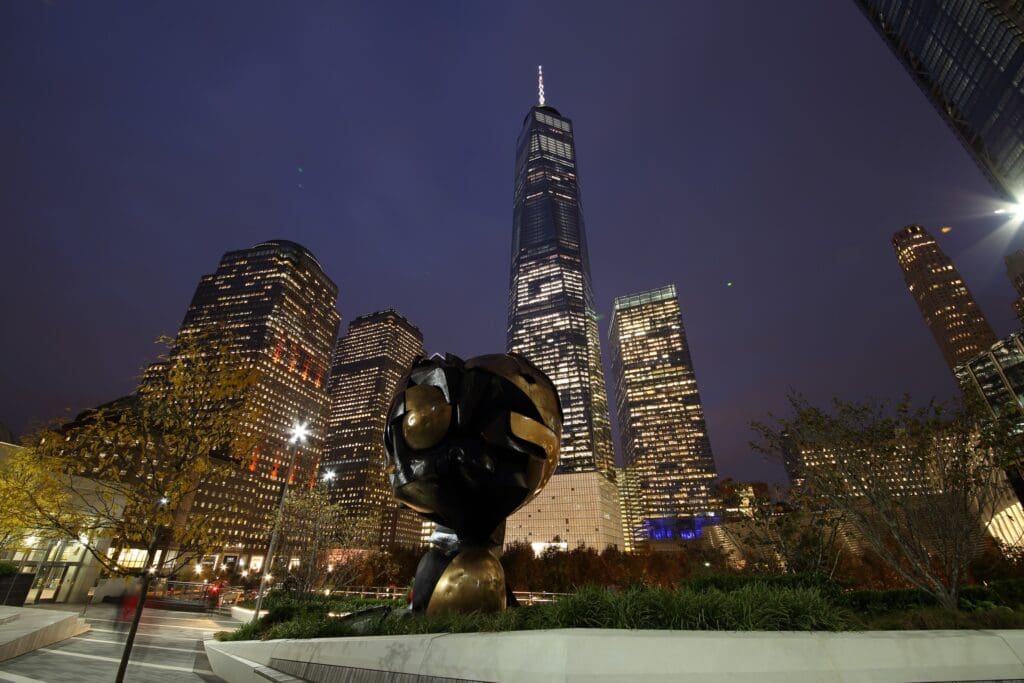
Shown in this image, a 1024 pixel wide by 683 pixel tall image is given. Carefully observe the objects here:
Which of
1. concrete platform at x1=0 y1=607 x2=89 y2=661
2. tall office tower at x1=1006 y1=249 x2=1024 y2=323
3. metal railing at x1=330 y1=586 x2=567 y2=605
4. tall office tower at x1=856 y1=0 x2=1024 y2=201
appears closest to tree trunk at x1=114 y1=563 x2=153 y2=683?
concrete platform at x1=0 y1=607 x2=89 y2=661

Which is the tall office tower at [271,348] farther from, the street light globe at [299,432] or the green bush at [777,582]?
the green bush at [777,582]

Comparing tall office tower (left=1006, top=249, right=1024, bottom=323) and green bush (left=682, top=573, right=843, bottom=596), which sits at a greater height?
tall office tower (left=1006, top=249, right=1024, bottom=323)

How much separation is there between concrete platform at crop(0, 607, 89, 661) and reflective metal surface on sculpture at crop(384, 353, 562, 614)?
357 inches

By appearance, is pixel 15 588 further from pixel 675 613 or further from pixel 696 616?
pixel 696 616

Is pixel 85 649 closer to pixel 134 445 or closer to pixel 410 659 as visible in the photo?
pixel 134 445

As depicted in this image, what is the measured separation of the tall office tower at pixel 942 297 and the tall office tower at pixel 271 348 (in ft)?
745

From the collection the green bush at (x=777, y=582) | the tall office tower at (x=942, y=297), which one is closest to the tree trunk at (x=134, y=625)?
the green bush at (x=777, y=582)

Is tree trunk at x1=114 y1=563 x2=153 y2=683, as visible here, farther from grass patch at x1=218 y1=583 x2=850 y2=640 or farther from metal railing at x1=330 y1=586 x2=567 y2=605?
metal railing at x1=330 y1=586 x2=567 y2=605

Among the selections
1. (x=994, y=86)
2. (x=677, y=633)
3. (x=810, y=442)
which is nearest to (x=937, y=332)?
(x=994, y=86)

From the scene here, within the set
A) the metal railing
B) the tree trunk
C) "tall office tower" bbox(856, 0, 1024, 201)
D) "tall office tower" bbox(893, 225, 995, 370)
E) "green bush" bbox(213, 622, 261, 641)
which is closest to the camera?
the tree trunk

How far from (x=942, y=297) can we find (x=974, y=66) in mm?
144164

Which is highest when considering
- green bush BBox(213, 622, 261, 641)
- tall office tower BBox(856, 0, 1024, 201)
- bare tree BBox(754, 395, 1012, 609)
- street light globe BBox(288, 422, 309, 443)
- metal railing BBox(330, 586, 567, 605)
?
tall office tower BBox(856, 0, 1024, 201)

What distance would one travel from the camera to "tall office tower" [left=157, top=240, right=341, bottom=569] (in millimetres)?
131625

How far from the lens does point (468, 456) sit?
9.84m
